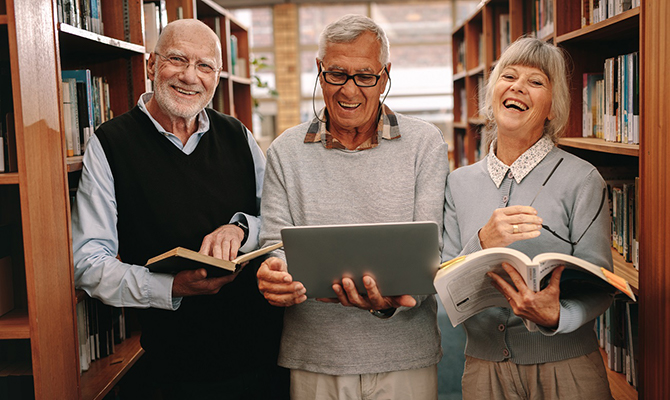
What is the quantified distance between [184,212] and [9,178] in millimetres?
513

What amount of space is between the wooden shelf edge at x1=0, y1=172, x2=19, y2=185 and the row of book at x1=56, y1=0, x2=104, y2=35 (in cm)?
58

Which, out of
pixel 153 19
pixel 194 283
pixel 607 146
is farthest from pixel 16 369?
pixel 153 19

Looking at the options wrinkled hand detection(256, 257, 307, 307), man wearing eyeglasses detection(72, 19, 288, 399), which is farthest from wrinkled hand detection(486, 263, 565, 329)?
man wearing eyeglasses detection(72, 19, 288, 399)

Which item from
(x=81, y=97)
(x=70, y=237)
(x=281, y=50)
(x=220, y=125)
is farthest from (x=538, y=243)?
(x=281, y=50)

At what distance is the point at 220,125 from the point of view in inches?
77.2

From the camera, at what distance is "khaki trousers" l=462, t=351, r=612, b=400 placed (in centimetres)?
140

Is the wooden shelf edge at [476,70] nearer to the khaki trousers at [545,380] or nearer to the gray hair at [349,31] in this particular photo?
the gray hair at [349,31]

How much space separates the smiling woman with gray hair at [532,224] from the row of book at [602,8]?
0.55m

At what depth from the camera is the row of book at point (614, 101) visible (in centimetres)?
183

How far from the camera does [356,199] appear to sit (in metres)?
1.50

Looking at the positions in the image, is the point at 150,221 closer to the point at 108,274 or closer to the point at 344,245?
the point at 108,274

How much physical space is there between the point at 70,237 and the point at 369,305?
86cm

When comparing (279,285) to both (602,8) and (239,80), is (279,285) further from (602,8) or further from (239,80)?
(239,80)

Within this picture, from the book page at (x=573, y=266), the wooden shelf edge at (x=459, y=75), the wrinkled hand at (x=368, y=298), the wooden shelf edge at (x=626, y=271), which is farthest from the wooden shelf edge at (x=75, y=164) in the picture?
the wooden shelf edge at (x=459, y=75)
